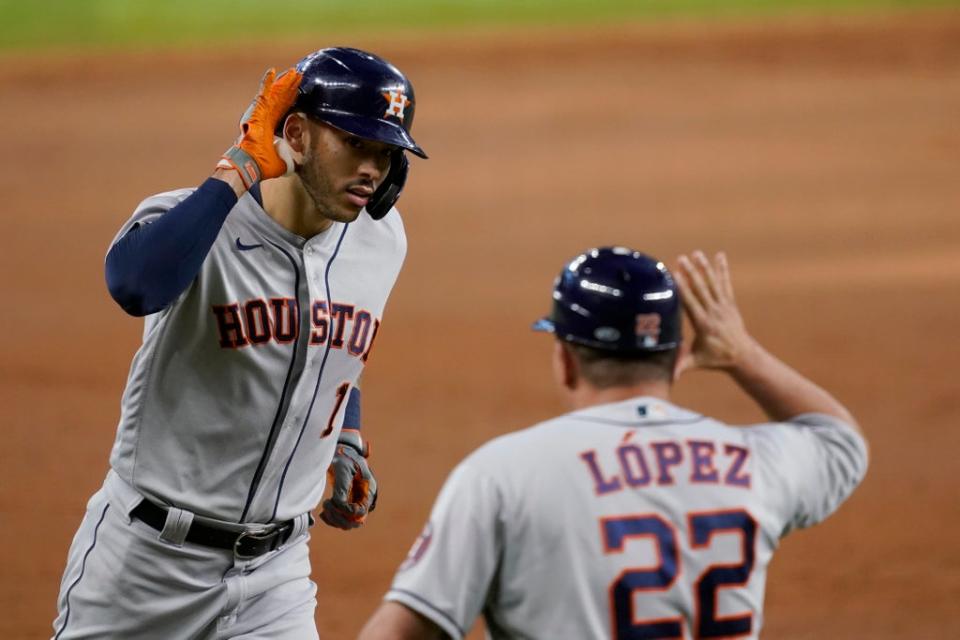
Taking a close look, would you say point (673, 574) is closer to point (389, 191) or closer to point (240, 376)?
point (240, 376)

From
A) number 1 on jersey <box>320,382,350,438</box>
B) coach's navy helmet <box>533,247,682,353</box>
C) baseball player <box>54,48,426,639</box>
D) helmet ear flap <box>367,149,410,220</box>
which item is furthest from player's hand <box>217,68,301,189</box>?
coach's navy helmet <box>533,247,682,353</box>

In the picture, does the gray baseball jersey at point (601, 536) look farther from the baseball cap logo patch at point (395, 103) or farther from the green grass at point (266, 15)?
the green grass at point (266, 15)

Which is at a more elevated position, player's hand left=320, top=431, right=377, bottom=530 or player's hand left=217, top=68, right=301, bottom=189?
player's hand left=217, top=68, right=301, bottom=189

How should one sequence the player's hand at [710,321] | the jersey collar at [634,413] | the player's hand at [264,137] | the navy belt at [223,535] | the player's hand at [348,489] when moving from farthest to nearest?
the player's hand at [348,489]
the navy belt at [223,535]
the player's hand at [264,137]
the player's hand at [710,321]
the jersey collar at [634,413]

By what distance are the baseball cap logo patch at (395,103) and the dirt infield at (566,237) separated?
3437 mm

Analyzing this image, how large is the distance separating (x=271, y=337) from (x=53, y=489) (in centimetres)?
522

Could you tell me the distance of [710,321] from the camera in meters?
3.02

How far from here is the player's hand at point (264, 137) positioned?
146 inches

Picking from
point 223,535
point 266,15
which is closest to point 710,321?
point 223,535

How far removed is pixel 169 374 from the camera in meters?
3.79

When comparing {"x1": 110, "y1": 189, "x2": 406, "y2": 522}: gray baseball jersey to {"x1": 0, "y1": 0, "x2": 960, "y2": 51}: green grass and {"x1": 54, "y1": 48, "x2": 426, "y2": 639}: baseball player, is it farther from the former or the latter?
{"x1": 0, "y1": 0, "x2": 960, "y2": 51}: green grass

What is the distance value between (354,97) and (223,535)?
1270 mm

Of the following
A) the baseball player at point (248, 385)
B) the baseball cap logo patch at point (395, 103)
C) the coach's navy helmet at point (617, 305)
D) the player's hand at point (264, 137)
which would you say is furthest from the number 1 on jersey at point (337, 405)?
the coach's navy helmet at point (617, 305)

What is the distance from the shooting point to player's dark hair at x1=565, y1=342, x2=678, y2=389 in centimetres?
293
